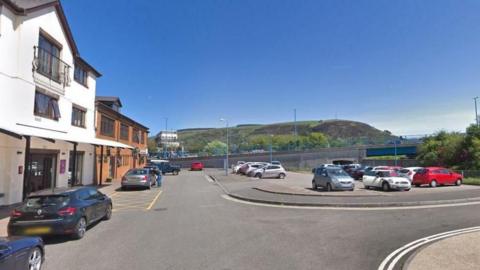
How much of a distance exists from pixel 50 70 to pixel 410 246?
792 inches

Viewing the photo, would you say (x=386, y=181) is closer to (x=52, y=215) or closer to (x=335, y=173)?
(x=335, y=173)

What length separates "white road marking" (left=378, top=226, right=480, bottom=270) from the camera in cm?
718


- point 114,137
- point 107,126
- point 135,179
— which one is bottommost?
point 135,179

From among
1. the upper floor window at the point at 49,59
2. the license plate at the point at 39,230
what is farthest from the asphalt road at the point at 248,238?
the upper floor window at the point at 49,59

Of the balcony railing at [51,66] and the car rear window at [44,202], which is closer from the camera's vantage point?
the car rear window at [44,202]

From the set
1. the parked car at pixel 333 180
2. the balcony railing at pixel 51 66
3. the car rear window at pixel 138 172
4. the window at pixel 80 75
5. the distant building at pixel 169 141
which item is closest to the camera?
the balcony railing at pixel 51 66

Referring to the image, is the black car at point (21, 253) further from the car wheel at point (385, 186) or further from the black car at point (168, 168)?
the black car at point (168, 168)

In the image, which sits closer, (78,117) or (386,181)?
(386,181)

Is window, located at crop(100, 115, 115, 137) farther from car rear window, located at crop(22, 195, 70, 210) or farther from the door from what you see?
car rear window, located at crop(22, 195, 70, 210)

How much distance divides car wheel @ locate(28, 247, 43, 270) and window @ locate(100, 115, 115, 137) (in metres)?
26.5

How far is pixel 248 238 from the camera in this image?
9516 mm

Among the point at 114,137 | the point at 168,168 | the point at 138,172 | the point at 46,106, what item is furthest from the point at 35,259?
the point at 168,168

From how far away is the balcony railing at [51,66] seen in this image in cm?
1809

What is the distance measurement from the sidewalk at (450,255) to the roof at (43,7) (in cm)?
1852
